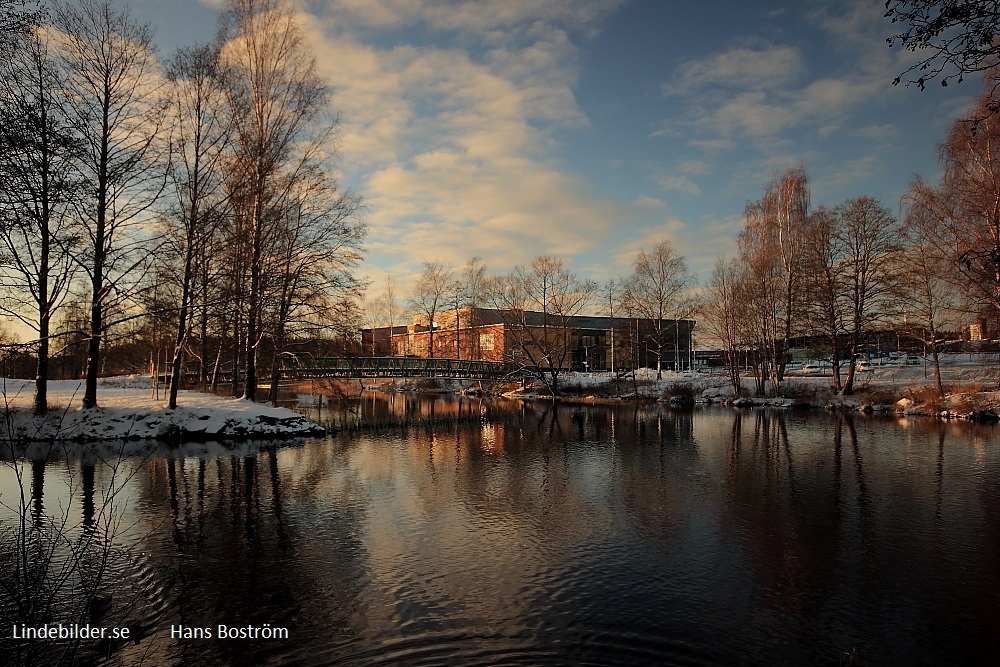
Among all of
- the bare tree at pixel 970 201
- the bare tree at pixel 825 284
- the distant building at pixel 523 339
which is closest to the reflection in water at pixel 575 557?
the bare tree at pixel 970 201

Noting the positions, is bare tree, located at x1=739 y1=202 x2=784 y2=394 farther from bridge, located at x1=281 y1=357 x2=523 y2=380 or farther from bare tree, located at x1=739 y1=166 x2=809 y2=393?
bridge, located at x1=281 y1=357 x2=523 y2=380

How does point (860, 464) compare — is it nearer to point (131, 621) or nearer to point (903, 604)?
point (903, 604)

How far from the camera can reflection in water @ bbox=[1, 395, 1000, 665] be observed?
21.9 ft

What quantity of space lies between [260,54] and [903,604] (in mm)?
26271

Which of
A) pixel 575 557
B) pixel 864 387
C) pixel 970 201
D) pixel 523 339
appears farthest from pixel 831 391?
pixel 575 557

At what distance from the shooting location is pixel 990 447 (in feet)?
63.7

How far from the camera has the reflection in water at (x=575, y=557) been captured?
668cm

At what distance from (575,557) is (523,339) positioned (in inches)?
1730

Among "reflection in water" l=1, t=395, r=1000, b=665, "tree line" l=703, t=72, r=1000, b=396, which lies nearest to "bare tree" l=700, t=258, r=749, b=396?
"tree line" l=703, t=72, r=1000, b=396

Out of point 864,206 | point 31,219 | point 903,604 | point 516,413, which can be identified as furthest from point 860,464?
point 864,206

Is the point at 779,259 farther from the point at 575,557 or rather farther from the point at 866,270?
the point at 575,557

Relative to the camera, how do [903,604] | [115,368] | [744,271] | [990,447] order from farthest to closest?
[115,368]
[744,271]
[990,447]
[903,604]

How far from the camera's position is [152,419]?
71.4 feet

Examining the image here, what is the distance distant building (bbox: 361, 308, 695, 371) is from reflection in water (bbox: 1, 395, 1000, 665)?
27.7 metres
